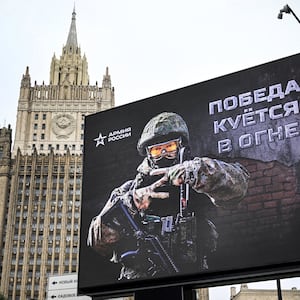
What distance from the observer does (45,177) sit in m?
70.6

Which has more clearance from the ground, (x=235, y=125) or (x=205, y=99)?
(x=205, y=99)

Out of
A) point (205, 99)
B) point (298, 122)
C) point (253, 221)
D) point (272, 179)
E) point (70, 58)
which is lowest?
point (253, 221)

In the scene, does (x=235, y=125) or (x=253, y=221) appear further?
(x=235, y=125)

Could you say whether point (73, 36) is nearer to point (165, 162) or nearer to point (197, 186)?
point (165, 162)

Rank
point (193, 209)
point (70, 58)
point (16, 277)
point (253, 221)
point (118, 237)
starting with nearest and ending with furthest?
point (253, 221) < point (193, 209) < point (118, 237) < point (16, 277) < point (70, 58)

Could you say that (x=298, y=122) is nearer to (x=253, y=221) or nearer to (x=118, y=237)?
(x=253, y=221)

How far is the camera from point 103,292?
18.7 meters

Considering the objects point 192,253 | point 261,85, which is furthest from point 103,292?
point 261,85

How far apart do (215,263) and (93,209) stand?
4.85 metres

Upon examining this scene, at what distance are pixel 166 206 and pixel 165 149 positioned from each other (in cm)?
190

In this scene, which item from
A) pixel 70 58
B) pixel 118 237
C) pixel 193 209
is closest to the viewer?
pixel 193 209

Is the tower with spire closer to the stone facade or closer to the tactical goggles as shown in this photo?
the stone facade

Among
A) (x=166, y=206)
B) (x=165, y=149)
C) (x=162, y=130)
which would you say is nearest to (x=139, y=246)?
(x=166, y=206)

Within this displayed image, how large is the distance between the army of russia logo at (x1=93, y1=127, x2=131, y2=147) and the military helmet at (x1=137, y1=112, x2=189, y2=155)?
2.09ft
